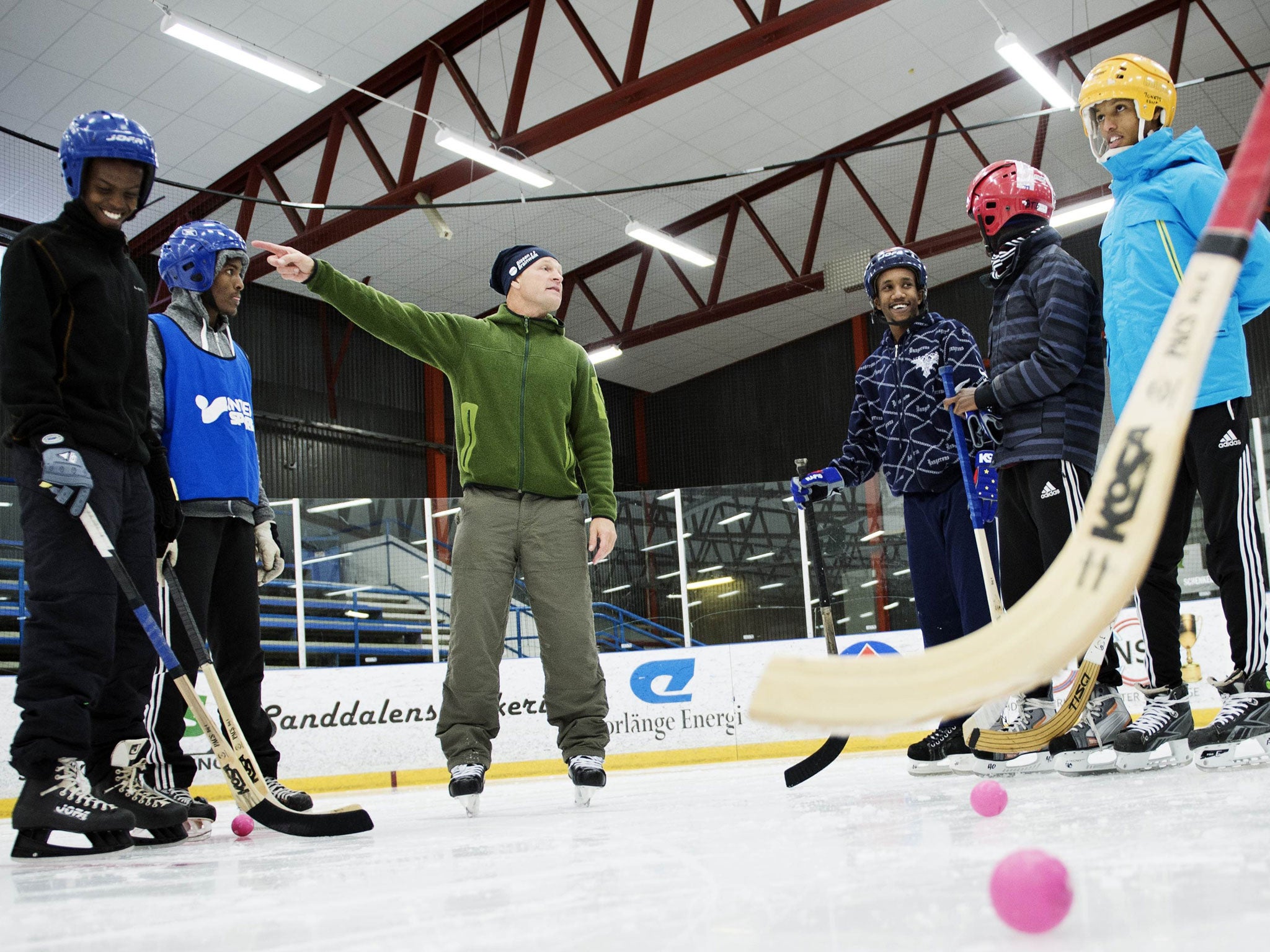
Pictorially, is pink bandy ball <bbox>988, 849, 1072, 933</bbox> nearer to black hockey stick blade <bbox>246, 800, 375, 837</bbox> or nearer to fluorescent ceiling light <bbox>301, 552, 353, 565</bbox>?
black hockey stick blade <bbox>246, 800, 375, 837</bbox>

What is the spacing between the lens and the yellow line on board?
5.35 m

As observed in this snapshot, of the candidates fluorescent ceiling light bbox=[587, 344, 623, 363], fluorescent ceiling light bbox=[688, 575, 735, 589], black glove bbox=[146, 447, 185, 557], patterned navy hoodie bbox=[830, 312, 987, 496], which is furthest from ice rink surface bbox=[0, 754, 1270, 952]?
fluorescent ceiling light bbox=[587, 344, 623, 363]

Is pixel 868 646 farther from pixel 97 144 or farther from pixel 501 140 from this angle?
pixel 97 144

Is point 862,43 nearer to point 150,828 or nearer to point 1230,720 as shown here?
point 1230,720

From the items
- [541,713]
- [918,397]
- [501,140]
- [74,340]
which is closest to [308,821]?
[74,340]

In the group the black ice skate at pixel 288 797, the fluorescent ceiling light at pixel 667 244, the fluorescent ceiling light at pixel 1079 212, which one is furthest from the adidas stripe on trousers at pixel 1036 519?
the fluorescent ceiling light at pixel 667 244

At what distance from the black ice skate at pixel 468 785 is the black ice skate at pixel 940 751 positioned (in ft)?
3.34

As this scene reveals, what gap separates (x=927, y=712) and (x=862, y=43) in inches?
344

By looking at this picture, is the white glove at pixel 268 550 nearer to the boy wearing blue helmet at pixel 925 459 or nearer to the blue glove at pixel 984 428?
the boy wearing blue helmet at pixel 925 459

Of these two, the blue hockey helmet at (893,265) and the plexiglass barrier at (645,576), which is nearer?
the blue hockey helmet at (893,265)

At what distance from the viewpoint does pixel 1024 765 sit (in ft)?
7.48

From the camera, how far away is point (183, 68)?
734 centimetres

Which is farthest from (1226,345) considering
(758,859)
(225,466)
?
(225,466)

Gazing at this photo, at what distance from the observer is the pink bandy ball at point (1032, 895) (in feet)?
2.27
